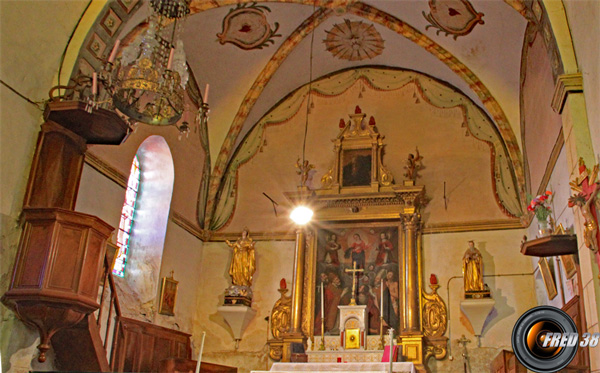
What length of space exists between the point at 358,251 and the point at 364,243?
0.19 metres

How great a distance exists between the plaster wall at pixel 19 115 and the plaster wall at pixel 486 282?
650 cm

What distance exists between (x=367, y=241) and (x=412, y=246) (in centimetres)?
91

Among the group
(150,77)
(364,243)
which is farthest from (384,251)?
(150,77)

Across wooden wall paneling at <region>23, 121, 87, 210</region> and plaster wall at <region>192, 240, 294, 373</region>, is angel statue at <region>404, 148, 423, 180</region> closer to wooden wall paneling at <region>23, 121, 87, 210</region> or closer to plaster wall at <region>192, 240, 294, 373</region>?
plaster wall at <region>192, 240, 294, 373</region>

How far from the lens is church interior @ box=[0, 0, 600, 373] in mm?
6660

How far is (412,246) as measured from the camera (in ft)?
34.5

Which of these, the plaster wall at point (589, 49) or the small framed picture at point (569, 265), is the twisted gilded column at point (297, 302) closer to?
the small framed picture at point (569, 265)

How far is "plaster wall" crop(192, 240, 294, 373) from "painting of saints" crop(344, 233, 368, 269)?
1167 mm

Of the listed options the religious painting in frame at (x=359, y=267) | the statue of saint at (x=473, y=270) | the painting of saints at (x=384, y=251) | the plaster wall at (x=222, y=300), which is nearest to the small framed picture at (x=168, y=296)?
the plaster wall at (x=222, y=300)

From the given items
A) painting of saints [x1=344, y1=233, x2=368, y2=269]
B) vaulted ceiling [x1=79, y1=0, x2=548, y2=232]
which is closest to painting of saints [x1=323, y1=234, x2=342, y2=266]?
painting of saints [x1=344, y1=233, x2=368, y2=269]

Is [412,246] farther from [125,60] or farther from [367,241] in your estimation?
[125,60]

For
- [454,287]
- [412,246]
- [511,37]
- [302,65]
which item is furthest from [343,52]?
[454,287]

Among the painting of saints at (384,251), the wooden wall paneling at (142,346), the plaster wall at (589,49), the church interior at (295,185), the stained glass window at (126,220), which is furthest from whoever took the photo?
the painting of saints at (384,251)

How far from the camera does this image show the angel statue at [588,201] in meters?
5.43
